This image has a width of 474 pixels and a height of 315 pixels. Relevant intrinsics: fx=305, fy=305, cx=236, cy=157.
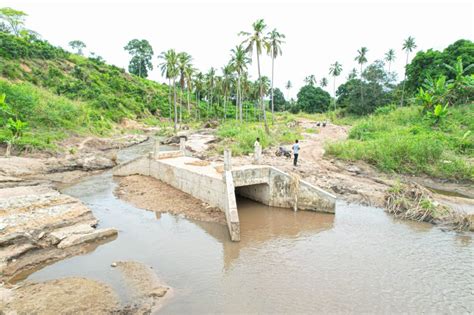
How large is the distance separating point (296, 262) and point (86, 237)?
25.4 feet

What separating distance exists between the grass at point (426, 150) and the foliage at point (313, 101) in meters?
45.2

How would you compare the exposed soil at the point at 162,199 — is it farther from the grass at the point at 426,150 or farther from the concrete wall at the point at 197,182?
the grass at the point at 426,150

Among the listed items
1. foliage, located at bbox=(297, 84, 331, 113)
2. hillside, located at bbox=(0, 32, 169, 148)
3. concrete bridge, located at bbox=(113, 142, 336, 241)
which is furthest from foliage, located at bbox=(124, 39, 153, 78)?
concrete bridge, located at bbox=(113, 142, 336, 241)

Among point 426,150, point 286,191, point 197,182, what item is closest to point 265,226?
point 286,191

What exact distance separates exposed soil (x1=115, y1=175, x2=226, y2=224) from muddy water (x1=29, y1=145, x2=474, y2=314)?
605 millimetres

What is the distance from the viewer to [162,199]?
53.0 ft

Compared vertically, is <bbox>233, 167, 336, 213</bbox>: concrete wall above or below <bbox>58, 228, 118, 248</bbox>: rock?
above

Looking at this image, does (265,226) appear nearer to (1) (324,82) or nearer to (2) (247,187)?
(2) (247,187)

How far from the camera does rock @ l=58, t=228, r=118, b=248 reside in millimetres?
10925

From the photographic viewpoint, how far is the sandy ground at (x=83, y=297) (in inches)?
292

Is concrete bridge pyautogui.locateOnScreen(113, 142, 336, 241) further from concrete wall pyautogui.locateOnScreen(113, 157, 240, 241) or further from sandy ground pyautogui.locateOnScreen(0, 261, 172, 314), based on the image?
sandy ground pyautogui.locateOnScreen(0, 261, 172, 314)

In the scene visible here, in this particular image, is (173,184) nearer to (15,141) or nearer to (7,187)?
(7,187)

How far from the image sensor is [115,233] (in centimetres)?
1236

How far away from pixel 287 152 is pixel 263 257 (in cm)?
1438
